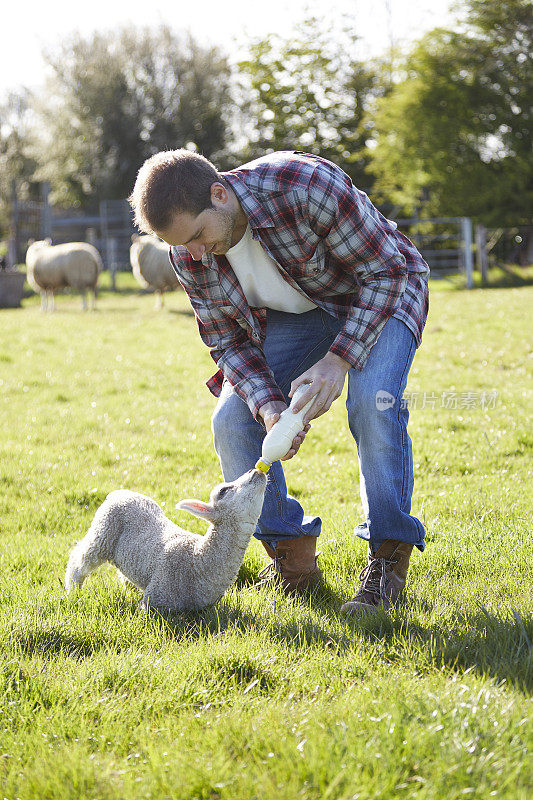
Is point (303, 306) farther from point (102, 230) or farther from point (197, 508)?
point (102, 230)

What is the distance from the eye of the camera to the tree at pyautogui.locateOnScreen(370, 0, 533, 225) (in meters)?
21.7

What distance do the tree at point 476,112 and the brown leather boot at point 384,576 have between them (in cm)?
2098

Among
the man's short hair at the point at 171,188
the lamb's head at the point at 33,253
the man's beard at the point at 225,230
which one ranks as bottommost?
the lamb's head at the point at 33,253

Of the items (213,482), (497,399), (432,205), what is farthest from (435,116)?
(213,482)

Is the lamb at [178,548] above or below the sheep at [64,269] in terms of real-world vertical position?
below

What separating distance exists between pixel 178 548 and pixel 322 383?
0.85 m

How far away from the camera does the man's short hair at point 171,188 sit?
2672mm

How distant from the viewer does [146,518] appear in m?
3.16

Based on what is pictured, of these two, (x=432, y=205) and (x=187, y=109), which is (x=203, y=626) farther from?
(x=187, y=109)

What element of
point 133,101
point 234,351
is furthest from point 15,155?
point 234,351

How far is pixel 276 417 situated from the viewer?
9.59ft

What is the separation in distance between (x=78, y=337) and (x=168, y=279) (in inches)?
207

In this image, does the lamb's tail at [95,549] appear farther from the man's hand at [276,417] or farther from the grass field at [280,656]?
the man's hand at [276,417]

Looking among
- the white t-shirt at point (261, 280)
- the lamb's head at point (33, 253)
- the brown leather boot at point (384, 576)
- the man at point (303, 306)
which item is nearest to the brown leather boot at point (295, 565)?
the man at point (303, 306)
